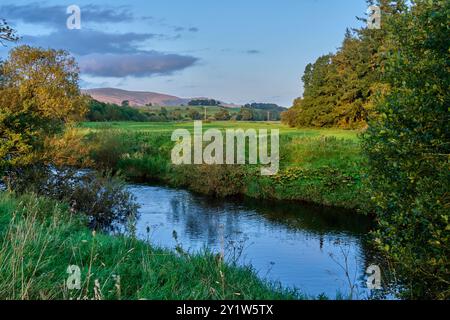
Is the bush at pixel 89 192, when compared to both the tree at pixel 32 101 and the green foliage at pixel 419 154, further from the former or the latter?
the green foliage at pixel 419 154

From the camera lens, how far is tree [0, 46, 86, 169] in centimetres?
1570

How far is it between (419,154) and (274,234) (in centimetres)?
1143

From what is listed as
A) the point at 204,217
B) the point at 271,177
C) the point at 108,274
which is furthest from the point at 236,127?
the point at 108,274

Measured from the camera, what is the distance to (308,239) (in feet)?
60.0

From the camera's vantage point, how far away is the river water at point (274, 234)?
13.6m

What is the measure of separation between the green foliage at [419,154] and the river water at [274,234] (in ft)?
11.3

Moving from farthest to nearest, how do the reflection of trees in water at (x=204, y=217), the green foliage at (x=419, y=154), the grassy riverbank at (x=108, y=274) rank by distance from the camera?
1. the reflection of trees in water at (x=204, y=217)
2. the green foliage at (x=419, y=154)
3. the grassy riverbank at (x=108, y=274)

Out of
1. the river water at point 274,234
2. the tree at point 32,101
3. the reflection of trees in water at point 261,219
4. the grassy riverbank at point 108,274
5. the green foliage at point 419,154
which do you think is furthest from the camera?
the reflection of trees in water at point 261,219

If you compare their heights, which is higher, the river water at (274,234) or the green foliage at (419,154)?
the green foliage at (419,154)

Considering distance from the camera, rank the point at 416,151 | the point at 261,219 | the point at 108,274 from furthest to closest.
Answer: the point at 261,219, the point at 416,151, the point at 108,274

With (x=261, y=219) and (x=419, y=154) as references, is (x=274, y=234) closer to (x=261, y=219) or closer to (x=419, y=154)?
(x=261, y=219)

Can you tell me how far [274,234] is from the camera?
62.1 ft

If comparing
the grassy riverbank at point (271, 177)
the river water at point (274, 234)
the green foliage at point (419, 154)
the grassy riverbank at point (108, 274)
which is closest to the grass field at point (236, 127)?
the grassy riverbank at point (271, 177)
